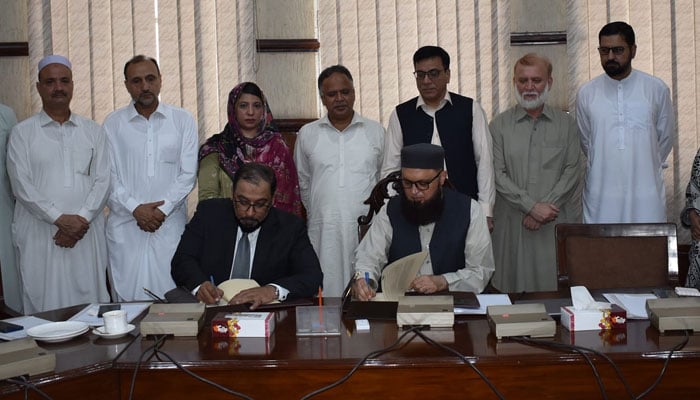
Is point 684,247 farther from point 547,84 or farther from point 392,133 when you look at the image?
point 392,133

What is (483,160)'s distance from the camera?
4.08 m

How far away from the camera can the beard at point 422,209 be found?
316 centimetres

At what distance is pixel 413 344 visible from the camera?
7.23 feet

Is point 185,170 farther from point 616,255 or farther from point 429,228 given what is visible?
point 616,255

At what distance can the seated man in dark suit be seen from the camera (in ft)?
10.2

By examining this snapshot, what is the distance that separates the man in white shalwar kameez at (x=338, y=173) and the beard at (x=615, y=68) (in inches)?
51.0

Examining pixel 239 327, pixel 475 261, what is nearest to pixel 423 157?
pixel 475 261

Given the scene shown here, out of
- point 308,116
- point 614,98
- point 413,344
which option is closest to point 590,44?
point 614,98

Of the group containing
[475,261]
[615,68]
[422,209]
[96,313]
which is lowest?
[96,313]

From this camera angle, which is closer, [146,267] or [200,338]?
[200,338]

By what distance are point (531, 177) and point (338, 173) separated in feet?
3.40

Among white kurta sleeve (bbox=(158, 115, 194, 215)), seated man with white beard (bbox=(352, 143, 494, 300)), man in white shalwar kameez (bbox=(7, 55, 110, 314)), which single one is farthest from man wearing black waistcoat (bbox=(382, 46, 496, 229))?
man in white shalwar kameez (bbox=(7, 55, 110, 314))

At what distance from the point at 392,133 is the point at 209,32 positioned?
1.59 m

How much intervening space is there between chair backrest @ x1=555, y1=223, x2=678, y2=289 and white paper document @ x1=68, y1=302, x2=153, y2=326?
166cm
